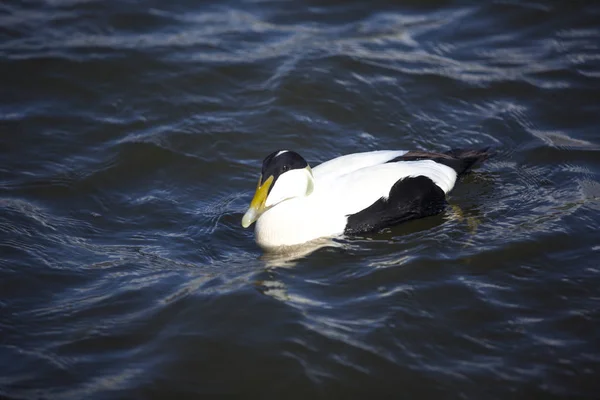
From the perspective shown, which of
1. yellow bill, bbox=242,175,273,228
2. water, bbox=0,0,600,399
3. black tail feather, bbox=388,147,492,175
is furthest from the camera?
black tail feather, bbox=388,147,492,175

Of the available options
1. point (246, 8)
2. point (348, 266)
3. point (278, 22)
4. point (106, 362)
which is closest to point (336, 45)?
point (278, 22)

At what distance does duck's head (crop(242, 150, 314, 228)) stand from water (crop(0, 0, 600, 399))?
386 millimetres

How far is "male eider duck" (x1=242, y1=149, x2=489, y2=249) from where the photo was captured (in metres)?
4.99

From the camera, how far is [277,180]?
4.99m

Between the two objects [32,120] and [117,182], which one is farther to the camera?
[32,120]

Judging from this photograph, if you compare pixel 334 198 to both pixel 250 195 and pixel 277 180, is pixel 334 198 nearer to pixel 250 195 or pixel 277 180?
pixel 277 180

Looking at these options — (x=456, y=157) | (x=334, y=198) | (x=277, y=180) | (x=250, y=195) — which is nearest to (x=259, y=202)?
(x=277, y=180)

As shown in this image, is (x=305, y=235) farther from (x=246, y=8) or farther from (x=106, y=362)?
(x=246, y=8)

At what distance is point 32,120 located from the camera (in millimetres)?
6699

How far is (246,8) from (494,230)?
16.2 feet

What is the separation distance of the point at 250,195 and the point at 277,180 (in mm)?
962

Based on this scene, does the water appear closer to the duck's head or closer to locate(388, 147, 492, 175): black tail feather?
locate(388, 147, 492, 175): black tail feather

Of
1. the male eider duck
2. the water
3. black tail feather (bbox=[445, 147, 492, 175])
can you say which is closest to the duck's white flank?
the male eider duck

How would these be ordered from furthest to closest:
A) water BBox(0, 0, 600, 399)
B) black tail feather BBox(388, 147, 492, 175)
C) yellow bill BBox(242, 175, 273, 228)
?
black tail feather BBox(388, 147, 492, 175)
yellow bill BBox(242, 175, 273, 228)
water BBox(0, 0, 600, 399)
